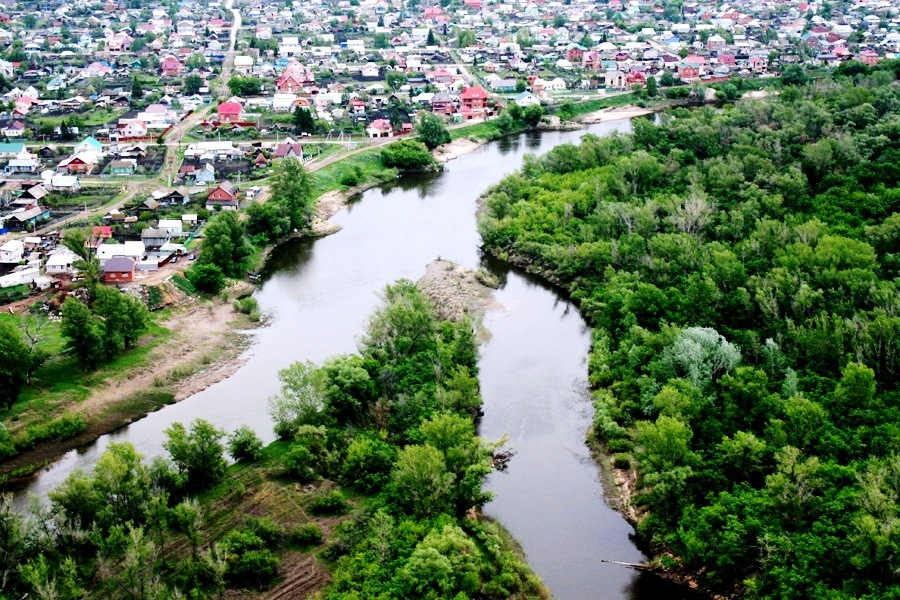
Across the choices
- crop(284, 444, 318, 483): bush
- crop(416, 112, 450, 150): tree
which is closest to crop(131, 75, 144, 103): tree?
crop(416, 112, 450, 150): tree

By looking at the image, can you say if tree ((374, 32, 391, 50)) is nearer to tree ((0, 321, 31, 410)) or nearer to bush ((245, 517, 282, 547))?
tree ((0, 321, 31, 410))

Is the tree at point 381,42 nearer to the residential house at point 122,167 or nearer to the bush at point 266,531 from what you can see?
the residential house at point 122,167

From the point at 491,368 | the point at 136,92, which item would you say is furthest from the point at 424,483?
the point at 136,92

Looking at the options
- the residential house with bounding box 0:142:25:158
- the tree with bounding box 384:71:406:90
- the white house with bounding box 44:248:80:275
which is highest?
the residential house with bounding box 0:142:25:158

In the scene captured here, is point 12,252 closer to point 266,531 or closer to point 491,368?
point 491,368

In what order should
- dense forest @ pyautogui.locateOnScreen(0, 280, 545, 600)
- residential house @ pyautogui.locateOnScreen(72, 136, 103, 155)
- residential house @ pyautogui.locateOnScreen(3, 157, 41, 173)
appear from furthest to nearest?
residential house @ pyautogui.locateOnScreen(72, 136, 103, 155) → residential house @ pyautogui.locateOnScreen(3, 157, 41, 173) → dense forest @ pyautogui.locateOnScreen(0, 280, 545, 600)
